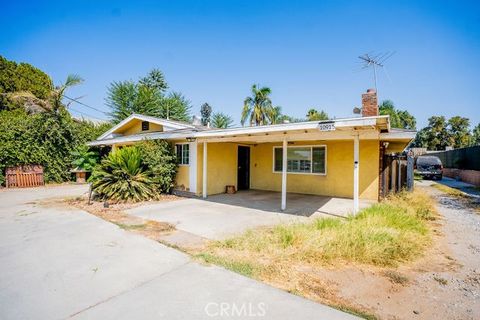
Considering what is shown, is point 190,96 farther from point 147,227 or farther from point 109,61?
point 147,227

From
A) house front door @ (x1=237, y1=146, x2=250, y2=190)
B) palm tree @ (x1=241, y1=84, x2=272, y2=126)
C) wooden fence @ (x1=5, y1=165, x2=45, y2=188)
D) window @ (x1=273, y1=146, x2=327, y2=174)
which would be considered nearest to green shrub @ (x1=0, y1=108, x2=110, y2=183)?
wooden fence @ (x1=5, y1=165, x2=45, y2=188)

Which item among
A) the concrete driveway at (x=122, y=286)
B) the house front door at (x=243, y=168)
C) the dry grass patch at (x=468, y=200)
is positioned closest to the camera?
the concrete driveway at (x=122, y=286)

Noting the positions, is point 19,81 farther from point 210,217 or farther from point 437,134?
point 437,134

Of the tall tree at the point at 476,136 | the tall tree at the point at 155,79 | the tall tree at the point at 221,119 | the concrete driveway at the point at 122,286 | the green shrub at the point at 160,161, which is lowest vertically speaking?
the concrete driveway at the point at 122,286

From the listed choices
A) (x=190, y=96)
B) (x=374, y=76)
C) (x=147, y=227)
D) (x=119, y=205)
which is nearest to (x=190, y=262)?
(x=147, y=227)

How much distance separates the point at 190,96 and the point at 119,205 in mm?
23781

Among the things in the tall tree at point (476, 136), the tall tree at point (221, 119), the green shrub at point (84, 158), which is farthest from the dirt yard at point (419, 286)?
the tall tree at point (476, 136)

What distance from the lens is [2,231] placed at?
213 inches

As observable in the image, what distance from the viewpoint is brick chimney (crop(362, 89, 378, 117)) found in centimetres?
774

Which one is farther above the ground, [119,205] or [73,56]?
[73,56]

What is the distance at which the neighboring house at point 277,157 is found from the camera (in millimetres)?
7836

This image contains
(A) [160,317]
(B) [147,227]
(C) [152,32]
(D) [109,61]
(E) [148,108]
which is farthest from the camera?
(E) [148,108]

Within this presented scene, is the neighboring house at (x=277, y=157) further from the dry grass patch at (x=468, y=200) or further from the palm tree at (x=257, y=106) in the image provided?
the palm tree at (x=257, y=106)

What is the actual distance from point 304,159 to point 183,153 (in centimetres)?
544
